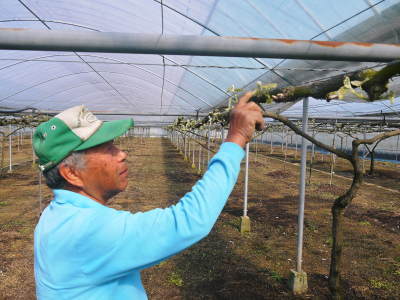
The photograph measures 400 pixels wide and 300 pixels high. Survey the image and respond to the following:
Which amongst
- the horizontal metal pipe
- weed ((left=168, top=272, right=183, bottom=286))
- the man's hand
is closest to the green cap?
the horizontal metal pipe

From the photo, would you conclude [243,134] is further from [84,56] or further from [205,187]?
[84,56]

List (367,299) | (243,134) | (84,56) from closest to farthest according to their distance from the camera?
(243,134) → (367,299) → (84,56)

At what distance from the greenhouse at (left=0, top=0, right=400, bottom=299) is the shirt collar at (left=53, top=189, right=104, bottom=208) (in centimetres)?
3

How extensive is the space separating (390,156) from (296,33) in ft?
78.6

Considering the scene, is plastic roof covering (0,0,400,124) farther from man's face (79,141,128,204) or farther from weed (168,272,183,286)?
weed (168,272,183,286)

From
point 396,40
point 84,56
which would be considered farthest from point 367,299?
point 84,56

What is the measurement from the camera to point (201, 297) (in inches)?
167

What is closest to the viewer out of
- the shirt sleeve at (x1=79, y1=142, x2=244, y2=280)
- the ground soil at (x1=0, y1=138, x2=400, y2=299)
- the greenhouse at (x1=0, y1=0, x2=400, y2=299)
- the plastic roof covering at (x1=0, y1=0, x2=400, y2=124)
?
the shirt sleeve at (x1=79, y1=142, x2=244, y2=280)

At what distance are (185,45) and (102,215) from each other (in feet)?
2.52

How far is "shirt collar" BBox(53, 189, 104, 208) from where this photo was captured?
134 centimetres

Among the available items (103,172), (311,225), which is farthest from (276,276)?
(103,172)

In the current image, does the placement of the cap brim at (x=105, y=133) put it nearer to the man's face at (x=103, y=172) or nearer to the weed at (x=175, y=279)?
the man's face at (x=103, y=172)

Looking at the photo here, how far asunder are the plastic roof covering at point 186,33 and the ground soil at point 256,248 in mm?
3057

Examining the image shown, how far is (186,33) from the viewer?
6.13m
